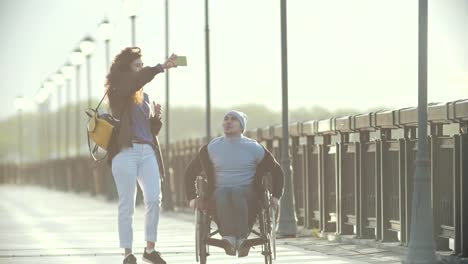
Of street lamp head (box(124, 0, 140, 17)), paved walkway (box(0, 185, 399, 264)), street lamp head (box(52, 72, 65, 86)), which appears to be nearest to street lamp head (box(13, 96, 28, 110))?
street lamp head (box(52, 72, 65, 86))

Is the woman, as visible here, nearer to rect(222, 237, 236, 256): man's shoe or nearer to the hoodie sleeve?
the hoodie sleeve

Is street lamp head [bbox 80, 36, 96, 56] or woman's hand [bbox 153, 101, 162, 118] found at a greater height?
street lamp head [bbox 80, 36, 96, 56]

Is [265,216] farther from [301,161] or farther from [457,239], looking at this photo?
[301,161]

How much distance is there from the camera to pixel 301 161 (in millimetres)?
24234

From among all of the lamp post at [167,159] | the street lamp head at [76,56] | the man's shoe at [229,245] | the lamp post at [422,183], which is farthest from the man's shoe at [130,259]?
the street lamp head at [76,56]

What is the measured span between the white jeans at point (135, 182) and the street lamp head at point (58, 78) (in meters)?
69.4

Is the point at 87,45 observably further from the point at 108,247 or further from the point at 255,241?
the point at 255,241

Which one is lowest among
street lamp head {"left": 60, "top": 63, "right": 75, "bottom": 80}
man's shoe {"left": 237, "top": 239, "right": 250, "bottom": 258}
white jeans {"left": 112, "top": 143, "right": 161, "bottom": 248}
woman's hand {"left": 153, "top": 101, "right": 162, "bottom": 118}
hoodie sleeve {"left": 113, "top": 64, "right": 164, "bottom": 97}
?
man's shoe {"left": 237, "top": 239, "right": 250, "bottom": 258}

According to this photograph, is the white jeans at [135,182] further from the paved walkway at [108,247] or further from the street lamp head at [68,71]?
the street lamp head at [68,71]

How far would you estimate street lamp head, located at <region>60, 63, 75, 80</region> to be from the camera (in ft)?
258

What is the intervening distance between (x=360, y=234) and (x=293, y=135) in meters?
4.66

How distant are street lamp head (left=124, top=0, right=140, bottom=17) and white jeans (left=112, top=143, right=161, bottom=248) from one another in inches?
1117

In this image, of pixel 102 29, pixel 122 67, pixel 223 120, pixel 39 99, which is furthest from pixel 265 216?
pixel 39 99

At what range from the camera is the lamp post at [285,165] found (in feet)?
72.9
